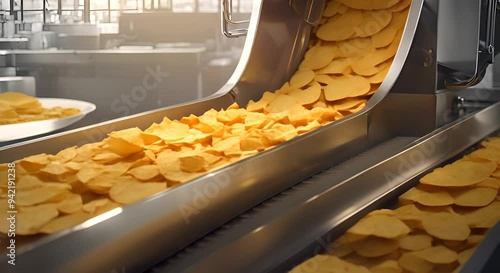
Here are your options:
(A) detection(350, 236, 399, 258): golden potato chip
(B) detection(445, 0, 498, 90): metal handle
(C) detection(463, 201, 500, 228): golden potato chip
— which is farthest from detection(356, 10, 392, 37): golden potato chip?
(A) detection(350, 236, 399, 258): golden potato chip

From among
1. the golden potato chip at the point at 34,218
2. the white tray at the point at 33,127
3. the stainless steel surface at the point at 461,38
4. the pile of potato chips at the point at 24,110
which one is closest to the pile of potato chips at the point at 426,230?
the golden potato chip at the point at 34,218

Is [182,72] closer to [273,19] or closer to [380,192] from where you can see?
[273,19]

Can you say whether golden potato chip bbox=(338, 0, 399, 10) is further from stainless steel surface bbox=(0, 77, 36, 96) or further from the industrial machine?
stainless steel surface bbox=(0, 77, 36, 96)

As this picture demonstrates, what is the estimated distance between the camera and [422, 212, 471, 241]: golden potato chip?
4.41 feet

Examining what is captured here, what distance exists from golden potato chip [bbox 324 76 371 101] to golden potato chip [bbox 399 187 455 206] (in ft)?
2.17

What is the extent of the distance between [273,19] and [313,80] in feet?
1.18

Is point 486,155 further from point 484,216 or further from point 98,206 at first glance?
point 98,206

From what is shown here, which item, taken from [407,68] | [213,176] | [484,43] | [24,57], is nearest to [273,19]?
[407,68]

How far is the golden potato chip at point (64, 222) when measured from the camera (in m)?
1.10

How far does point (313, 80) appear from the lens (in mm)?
2463

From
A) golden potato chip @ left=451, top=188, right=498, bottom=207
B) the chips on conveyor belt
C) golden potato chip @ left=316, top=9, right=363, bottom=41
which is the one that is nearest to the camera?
the chips on conveyor belt

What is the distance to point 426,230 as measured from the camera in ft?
4.54

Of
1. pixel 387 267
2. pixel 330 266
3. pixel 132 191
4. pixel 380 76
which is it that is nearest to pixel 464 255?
pixel 387 267

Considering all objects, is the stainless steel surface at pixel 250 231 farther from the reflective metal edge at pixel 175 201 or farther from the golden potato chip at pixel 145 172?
the golden potato chip at pixel 145 172
